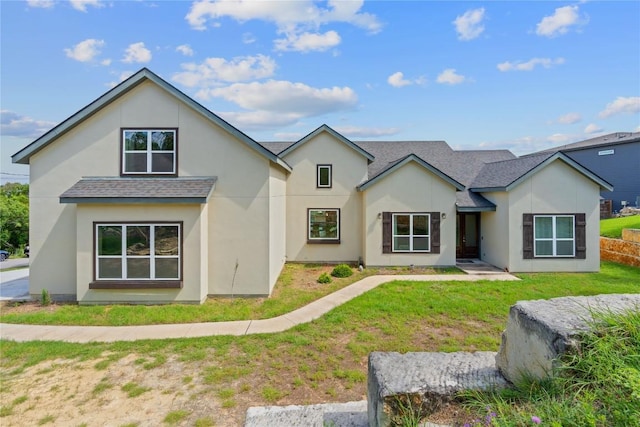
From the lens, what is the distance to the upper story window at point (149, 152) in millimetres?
11219

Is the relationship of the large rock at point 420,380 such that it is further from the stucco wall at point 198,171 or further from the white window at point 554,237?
the white window at point 554,237

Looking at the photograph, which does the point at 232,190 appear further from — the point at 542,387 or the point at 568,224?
the point at 568,224

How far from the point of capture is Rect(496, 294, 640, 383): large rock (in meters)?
2.79

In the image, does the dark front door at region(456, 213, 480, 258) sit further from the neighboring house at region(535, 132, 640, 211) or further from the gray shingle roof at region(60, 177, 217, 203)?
the neighboring house at region(535, 132, 640, 211)

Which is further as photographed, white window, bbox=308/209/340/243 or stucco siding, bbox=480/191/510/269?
white window, bbox=308/209/340/243

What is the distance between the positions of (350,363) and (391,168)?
10.0 meters

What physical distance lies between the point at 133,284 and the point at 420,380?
32.6ft

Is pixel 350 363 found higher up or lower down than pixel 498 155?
lower down

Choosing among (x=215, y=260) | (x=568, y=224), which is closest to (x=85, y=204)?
(x=215, y=260)

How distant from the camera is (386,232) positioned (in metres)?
15.0

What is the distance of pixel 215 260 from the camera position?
11062 mm

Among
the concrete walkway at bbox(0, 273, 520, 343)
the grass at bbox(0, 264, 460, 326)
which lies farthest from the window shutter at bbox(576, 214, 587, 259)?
the concrete walkway at bbox(0, 273, 520, 343)

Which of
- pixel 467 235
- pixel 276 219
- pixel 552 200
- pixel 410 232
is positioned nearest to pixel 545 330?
pixel 276 219

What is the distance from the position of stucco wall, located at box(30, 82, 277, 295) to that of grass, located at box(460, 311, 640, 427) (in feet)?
29.7
